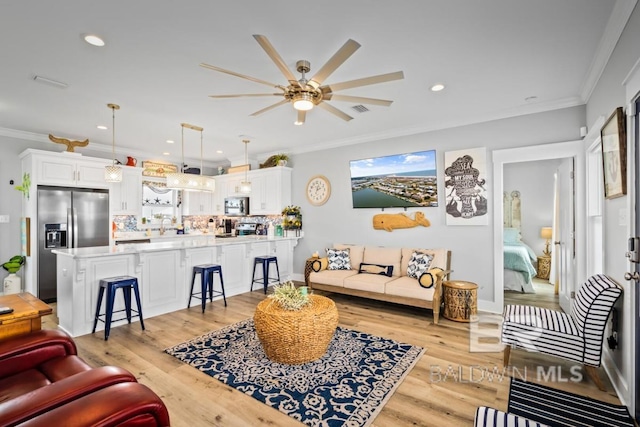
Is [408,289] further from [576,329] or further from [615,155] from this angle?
[615,155]

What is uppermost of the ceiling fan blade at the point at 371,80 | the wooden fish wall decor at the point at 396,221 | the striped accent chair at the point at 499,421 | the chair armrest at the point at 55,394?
the ceiling fan blade at the point at 371,80

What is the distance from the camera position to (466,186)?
4.62 m

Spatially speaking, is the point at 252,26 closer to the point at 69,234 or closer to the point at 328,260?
the point at 328,260

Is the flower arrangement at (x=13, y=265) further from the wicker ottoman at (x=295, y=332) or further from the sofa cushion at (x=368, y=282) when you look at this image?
the sofa cushion at (x=368, y=282)

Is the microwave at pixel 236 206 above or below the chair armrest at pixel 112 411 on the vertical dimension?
above

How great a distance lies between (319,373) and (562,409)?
72.0 inches

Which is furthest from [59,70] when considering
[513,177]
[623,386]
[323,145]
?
[513,177]

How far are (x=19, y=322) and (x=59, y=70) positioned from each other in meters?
2.58

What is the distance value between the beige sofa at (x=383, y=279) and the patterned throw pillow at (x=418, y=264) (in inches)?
2.8

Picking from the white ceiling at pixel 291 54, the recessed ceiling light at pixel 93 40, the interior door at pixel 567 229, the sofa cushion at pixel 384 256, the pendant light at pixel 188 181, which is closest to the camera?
the white ceiling at pixel 291 54

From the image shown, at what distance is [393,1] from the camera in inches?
84.6

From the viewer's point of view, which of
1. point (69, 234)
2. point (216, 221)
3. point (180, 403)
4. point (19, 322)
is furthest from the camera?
point (216, 221)

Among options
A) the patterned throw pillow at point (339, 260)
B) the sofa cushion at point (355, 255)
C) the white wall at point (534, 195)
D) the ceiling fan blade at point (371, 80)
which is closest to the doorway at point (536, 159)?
the sofa cushion at point (355, 255)

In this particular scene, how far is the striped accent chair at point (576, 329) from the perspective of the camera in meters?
2.39
